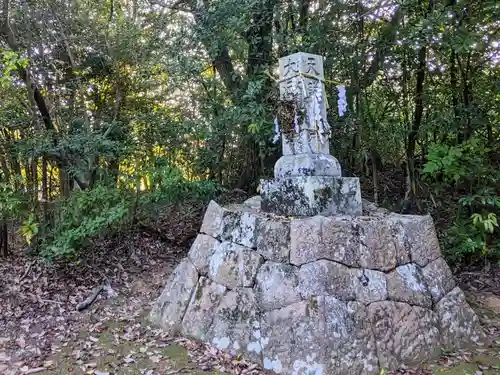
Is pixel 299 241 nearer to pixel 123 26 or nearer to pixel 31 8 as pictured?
pixel 123 26

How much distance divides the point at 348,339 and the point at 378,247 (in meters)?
0.79

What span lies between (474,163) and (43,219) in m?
5.33

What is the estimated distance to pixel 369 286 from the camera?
2811 mm

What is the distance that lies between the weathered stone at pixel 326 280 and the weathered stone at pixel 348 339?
67 mm

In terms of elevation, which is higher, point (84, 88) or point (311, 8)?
point (311, 8)

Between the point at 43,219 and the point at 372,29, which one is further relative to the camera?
the point at 372,29

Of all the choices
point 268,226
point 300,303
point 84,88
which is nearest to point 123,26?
point 84,88

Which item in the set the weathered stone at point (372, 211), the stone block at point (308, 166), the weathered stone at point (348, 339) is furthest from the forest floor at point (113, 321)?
Result: the stone block at point (308, 166)

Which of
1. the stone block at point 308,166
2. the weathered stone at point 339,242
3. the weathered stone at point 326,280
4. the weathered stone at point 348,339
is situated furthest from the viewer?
the stone block at point 308,166

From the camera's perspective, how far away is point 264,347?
2.70 metres

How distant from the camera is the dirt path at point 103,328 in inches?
106

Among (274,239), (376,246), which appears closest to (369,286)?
(376,246)

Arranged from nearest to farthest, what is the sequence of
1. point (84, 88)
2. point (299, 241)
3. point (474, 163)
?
point (299, 241), point (474, 163), point (84, 88)

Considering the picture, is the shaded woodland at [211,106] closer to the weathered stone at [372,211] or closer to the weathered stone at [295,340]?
the weathered stone at [372,211]
